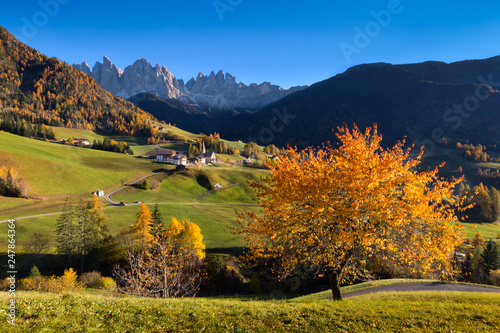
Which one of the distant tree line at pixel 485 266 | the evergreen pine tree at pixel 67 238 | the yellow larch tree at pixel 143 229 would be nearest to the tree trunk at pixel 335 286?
the yellow larch tree at pixel 143 229

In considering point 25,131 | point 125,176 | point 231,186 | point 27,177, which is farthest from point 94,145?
point 231,186

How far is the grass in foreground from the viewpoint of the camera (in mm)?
8938

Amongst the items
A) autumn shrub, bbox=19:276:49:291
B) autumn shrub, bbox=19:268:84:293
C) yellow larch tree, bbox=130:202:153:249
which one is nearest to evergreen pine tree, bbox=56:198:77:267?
autumn shrub, bbox=19:268:84:293

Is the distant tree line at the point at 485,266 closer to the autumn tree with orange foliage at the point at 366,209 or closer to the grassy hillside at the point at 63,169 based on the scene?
the autumn tree with orange foliage at the point at 366,209

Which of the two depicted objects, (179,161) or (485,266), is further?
(179,161)

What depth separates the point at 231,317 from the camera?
10.6m

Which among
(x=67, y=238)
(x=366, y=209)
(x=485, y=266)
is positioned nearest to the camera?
(x=366, y=209)

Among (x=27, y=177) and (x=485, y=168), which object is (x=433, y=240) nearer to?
(x=27, y=177)

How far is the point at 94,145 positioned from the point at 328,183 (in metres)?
173

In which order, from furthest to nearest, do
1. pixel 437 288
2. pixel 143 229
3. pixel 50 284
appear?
pixel 143 229 → pixel 50 284 → pixel 437 288

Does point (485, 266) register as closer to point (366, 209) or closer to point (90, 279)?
point (366, 209)

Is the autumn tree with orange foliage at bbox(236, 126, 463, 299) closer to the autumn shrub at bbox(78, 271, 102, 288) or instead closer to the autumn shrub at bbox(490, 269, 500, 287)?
the autumn shrub at bbox(78, 271, 102, 288)

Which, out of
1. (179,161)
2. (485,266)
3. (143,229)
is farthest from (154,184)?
(485,266)

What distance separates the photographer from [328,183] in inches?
558
